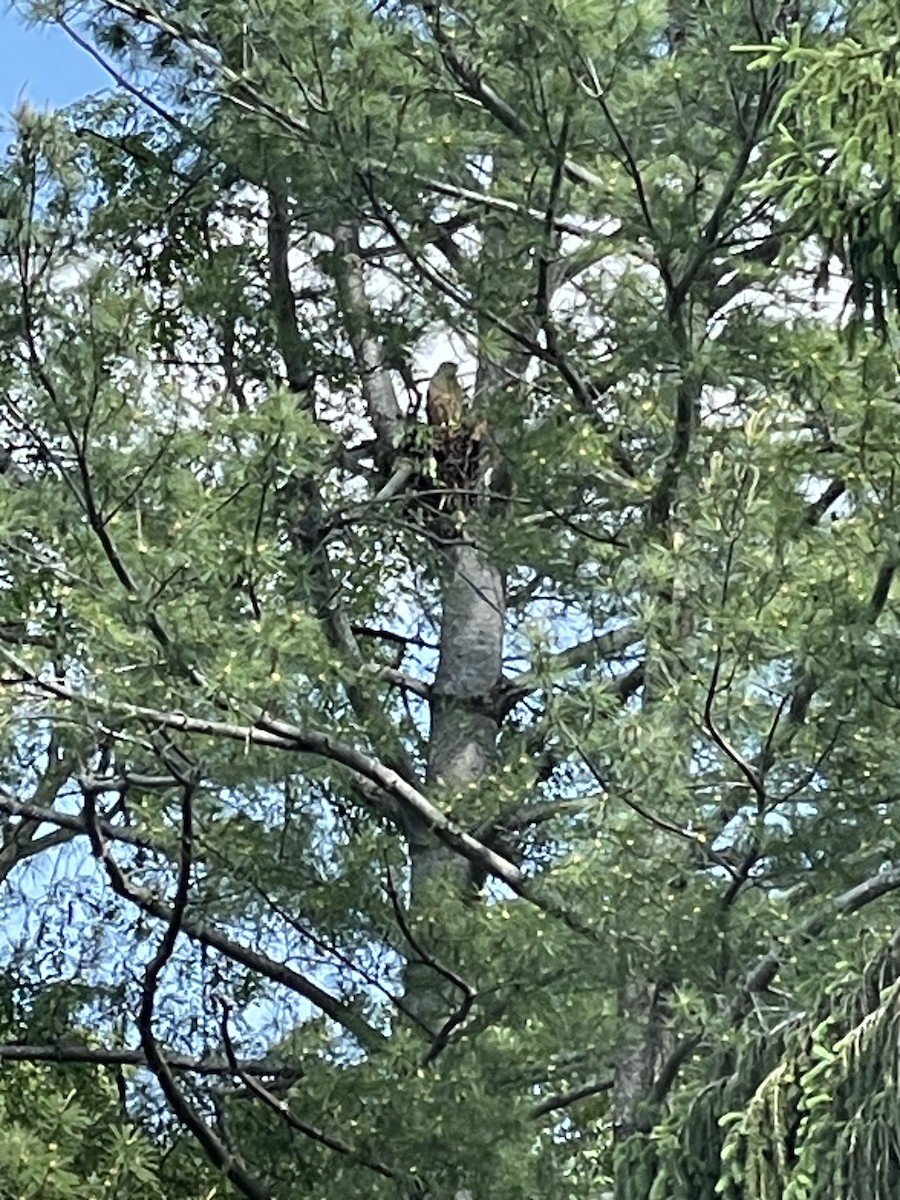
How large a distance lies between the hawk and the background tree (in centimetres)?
14

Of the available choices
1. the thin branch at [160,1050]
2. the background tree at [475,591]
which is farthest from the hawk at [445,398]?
the thin branch at [160,1050]

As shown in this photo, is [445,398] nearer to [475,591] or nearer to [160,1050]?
[475,591]

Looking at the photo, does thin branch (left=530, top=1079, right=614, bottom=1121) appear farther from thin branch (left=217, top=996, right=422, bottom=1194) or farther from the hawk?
the hawk

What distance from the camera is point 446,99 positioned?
19.5 feet

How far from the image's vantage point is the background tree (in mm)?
4945

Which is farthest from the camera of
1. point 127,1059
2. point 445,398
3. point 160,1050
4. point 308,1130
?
point 445,398

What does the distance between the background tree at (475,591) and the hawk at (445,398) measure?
0.14 m

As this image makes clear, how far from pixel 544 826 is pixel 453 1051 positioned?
1.03 m

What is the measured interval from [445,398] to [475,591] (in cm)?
78

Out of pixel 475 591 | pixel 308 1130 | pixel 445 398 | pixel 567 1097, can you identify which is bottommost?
pixel 308 1130

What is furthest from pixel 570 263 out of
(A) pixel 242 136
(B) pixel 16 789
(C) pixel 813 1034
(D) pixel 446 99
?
(C) pixel 813 1034

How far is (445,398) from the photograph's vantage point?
25.3 ft

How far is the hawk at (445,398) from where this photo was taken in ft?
25.0

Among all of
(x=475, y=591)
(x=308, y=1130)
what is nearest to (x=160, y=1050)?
(x=308, y=1130)
